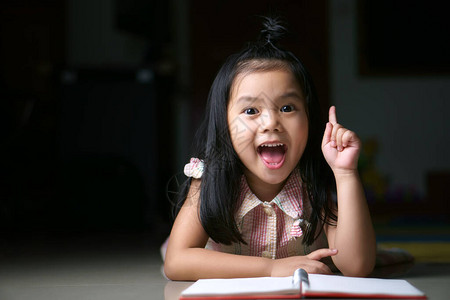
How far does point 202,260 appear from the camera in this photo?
964 mm

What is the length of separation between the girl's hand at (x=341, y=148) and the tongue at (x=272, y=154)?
0.25 ft

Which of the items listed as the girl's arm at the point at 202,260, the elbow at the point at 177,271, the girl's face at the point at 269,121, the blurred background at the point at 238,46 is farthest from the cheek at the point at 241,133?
the blurred background at the point at 238,46

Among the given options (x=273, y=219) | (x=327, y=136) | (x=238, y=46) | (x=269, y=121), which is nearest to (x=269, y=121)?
(x=269, y=121)

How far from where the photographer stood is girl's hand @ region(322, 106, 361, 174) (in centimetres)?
93

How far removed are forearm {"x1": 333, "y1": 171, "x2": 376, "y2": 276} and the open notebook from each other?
0.11 meters

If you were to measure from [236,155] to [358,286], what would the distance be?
0.33 metres

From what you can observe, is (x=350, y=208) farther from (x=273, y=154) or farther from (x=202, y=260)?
(x=202, y=260)

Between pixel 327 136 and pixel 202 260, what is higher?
pixel 327 136

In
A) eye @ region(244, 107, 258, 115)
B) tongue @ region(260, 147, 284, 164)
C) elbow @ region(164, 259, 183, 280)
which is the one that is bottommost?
elbow @ region(164, 259, 183, 280)

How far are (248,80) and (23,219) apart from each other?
2168 mm

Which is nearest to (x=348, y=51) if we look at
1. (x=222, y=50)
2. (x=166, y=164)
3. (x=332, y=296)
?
(x=222, y=50)

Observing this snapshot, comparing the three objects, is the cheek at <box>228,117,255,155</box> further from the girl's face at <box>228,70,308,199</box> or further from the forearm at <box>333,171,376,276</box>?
the forearm at <box>333,171,376,276</box>

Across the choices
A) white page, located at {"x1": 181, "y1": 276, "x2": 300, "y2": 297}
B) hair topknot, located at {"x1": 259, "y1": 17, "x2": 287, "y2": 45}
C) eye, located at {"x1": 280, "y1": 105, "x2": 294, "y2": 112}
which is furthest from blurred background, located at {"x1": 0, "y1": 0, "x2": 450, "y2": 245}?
white page, located at {"x1": 181, "y1": 276, "x2": 300, "y2": 297}

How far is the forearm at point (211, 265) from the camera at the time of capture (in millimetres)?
934
